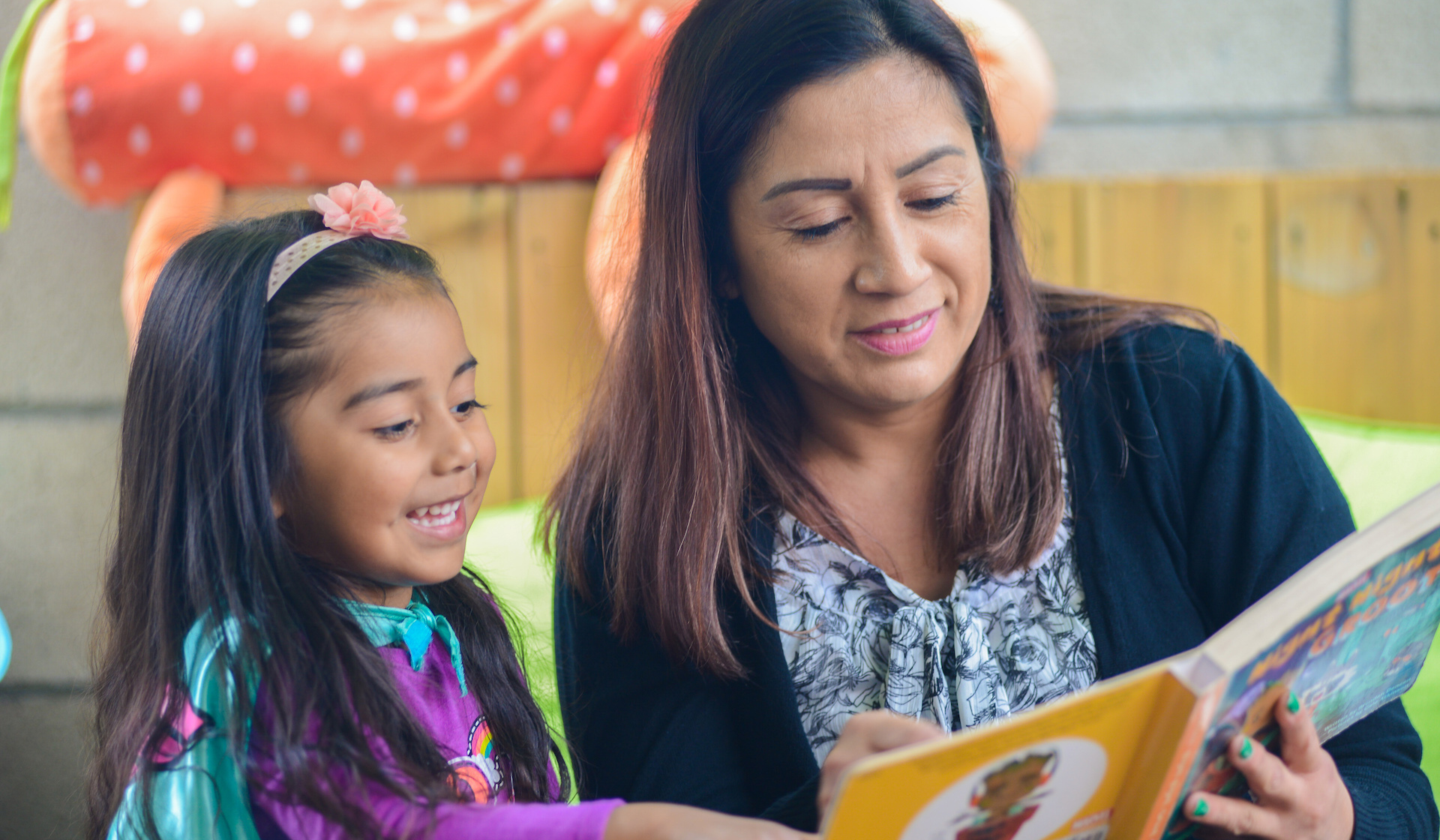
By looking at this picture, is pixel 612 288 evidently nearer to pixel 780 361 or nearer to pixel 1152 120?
pixel 780 361

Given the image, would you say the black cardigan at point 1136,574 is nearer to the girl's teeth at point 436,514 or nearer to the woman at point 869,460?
the woman at point 869,460

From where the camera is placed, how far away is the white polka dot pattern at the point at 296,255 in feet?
2.90

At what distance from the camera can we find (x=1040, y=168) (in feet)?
6.19

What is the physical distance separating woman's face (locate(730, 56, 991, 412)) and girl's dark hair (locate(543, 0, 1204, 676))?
0.10 feet

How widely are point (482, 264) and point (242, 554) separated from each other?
93 cm

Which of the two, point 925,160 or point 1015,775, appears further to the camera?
point 925,160

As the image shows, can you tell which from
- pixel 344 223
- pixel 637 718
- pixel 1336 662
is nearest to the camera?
pixel 1336 662

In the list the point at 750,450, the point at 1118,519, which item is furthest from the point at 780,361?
the point at 1118,519

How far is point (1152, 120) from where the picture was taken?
6.08ft

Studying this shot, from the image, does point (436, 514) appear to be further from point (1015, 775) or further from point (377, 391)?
point (1015, 775)

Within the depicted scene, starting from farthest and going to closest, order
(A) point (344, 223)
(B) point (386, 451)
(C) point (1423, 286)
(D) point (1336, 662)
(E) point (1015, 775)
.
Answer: (C) point (1423, 286) < (A) point (344, 223) < (B) point (386, 451) < (D) point (1336, 662) < (E) point (1015, 775)

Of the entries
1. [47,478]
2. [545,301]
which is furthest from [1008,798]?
[47,478]

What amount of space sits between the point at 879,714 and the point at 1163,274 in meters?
1.22

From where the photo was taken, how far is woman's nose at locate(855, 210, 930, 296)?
38.0 inches
